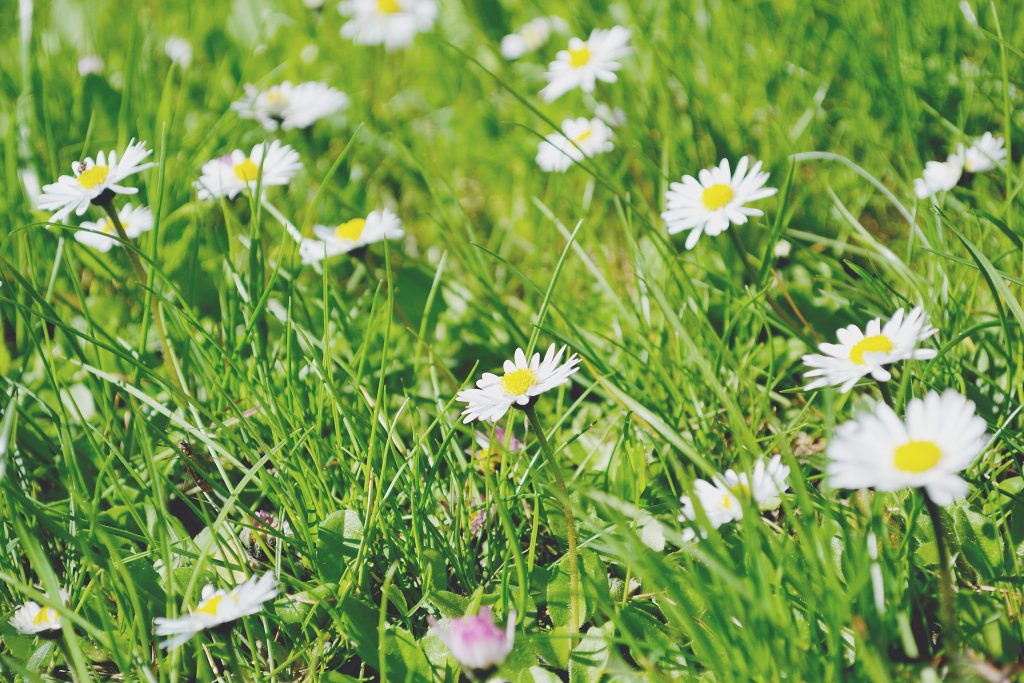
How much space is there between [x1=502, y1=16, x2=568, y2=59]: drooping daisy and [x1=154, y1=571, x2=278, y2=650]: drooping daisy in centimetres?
184

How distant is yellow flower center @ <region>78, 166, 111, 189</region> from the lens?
1.40 m

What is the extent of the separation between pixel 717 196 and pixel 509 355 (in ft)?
1.59

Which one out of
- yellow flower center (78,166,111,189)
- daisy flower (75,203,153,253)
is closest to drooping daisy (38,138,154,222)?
yellow flower center (78,166,111,189)

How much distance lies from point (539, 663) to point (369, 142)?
5.22 ft

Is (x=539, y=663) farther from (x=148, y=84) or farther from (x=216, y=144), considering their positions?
(x=148, y=84)

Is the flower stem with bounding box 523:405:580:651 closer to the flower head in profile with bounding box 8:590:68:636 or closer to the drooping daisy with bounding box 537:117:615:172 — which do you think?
the flower head in profile with bounding box 8:590:68:636

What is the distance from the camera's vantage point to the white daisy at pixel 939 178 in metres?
1.56

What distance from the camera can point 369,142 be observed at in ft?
7.61

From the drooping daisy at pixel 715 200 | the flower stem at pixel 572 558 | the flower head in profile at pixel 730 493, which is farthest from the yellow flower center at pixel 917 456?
the drooping daisy at pixel 715 200

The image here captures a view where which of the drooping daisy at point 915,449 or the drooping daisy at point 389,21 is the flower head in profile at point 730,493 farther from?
the drooping daisy at point 389,21

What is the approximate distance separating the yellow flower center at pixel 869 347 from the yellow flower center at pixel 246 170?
4.07 feet

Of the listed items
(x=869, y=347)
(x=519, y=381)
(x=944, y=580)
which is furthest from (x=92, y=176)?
(x=944, y=580)

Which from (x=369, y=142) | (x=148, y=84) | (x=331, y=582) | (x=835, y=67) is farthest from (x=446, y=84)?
(x=331, y=582)

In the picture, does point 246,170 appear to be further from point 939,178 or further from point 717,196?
point 939,178
